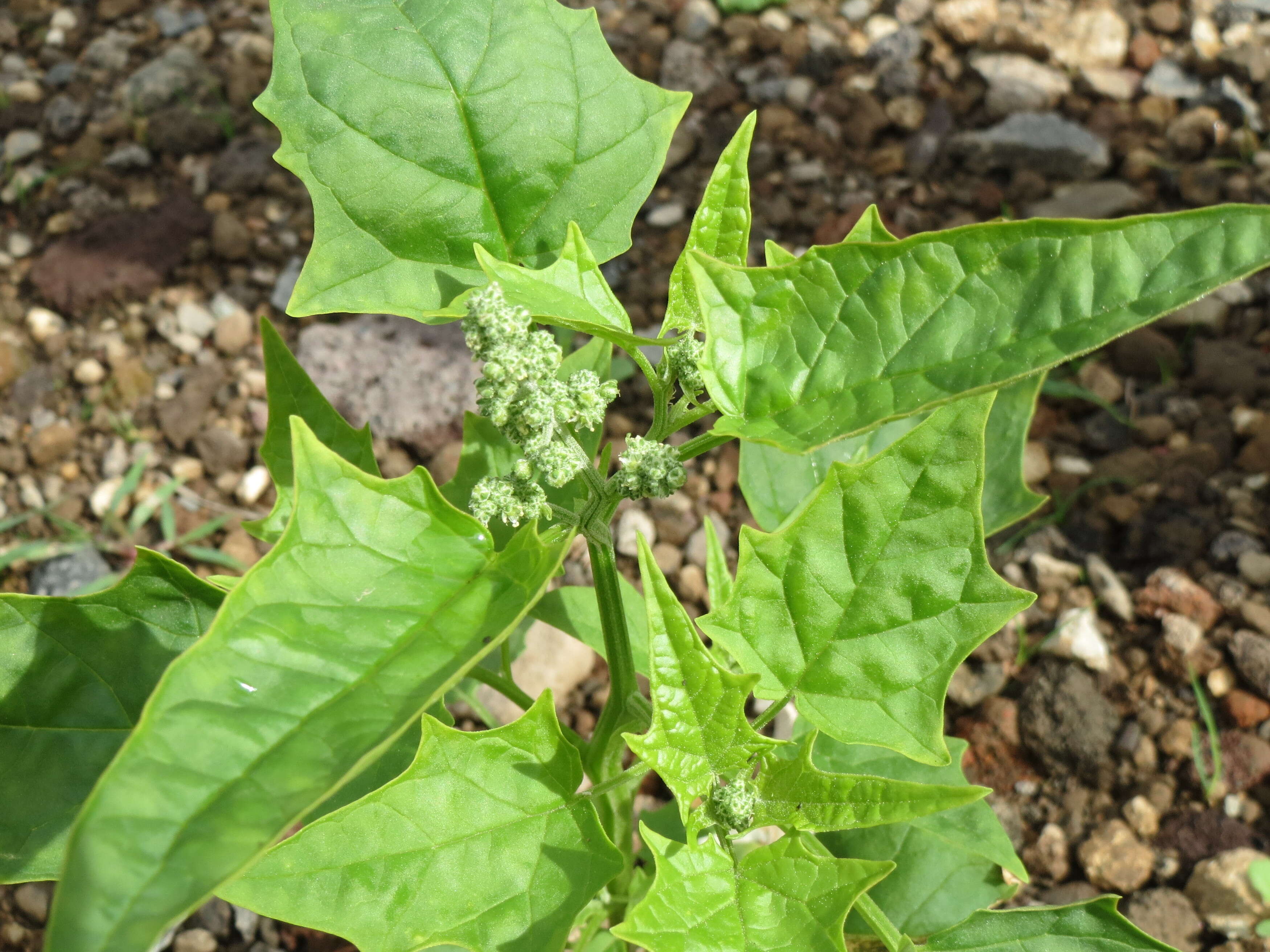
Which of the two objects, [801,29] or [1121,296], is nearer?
[1121,296]

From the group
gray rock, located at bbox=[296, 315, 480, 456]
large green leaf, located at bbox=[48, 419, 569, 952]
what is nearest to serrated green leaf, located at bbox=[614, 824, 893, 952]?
large green leaf, located at bbox=[48, 419, 569, 952]

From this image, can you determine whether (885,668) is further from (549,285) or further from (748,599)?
(549,285)

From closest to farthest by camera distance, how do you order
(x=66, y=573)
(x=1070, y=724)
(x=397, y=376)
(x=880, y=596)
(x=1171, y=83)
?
(x=880, y=596), (x=1070, y=724), (x=66, y=573), (x=397, y=376), (x=1171, y=83)

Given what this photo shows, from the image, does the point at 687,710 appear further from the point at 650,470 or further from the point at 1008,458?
the point at 1008,458

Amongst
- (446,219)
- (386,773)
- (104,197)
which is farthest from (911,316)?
(104,197)

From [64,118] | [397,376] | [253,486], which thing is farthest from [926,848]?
[64,118]

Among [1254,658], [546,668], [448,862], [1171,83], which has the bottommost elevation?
[546,668]
